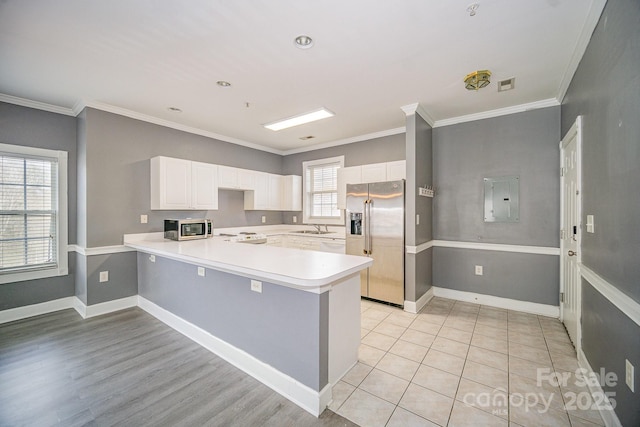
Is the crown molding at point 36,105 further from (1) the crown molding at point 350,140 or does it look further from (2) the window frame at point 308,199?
(2) the window frame at point 308,199

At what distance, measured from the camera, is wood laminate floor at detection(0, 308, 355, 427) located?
5.65 feet

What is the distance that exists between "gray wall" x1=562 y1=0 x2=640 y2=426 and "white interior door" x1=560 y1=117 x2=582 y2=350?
23 centimetres

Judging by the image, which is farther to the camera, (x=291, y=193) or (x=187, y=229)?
(x=291, y=193)

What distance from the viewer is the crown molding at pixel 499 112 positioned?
325cm

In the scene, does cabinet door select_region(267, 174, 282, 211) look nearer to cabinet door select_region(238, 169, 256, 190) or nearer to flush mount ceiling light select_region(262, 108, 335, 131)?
cabinet door select_region(238, 169, 256, 190)

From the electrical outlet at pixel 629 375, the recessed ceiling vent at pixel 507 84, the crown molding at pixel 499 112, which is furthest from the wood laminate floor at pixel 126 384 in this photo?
the crown molding at pixel 499 112

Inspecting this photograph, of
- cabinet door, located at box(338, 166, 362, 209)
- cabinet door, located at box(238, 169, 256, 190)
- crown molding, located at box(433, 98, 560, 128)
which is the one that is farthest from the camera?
cabinet door, located at box(238, 169, 256, 190)

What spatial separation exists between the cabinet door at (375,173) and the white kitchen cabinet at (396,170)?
63mm

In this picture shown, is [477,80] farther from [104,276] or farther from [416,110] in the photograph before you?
[104,276]

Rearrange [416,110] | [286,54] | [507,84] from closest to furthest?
[286,54] → [507,84] → [416,110]

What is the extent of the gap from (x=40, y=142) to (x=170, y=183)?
151cm

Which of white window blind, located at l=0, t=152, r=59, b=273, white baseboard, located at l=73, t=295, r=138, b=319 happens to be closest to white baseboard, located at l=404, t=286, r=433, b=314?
white baseboard, located at l=73, t=295, r=138, b=319

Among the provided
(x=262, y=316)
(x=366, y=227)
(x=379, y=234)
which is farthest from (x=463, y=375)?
(x=366, y=227)

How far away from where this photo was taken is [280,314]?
1.94m
